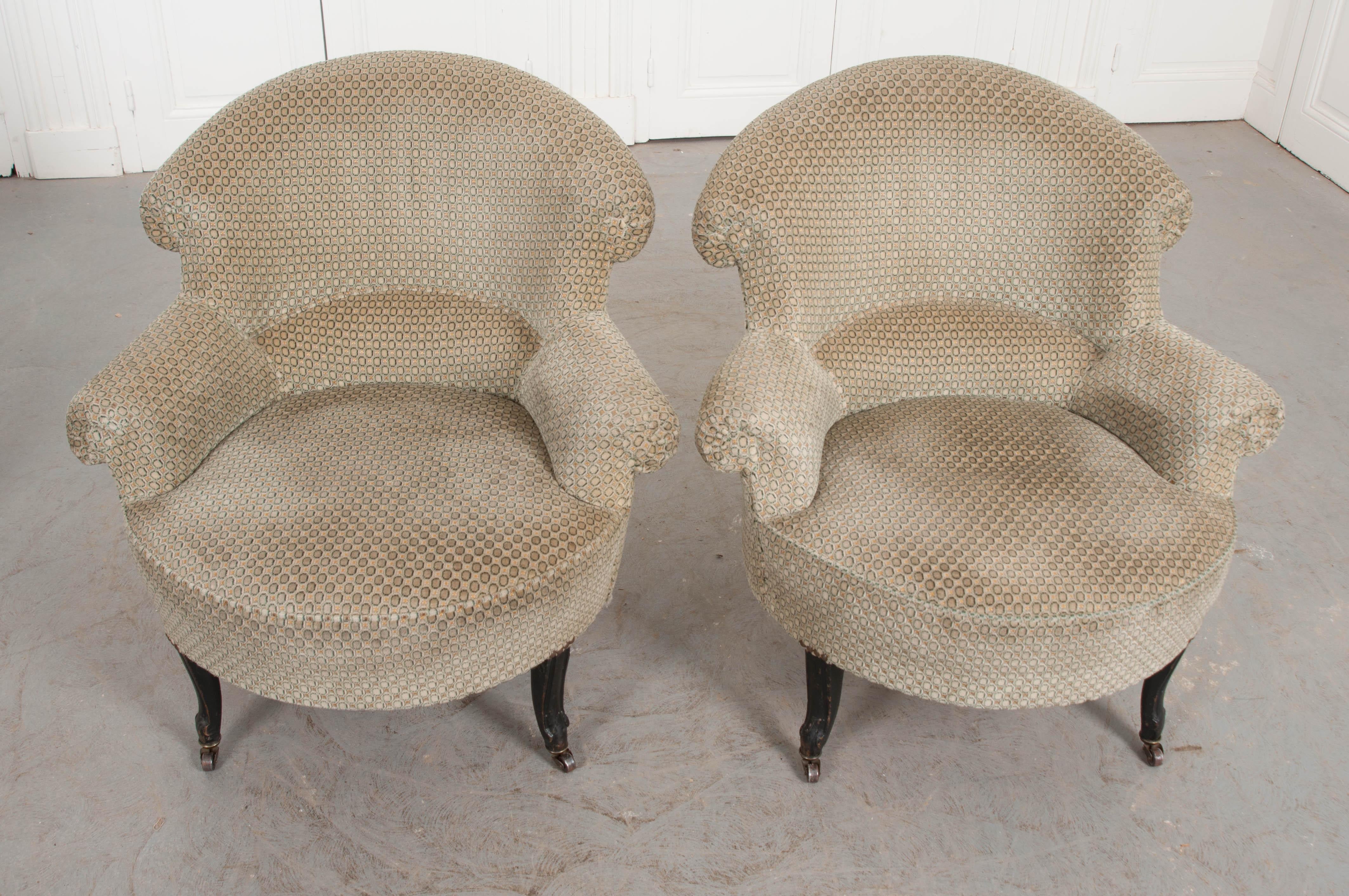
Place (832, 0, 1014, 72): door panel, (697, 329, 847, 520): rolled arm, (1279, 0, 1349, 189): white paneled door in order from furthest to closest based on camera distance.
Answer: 1. (832, 0, 1014, 72): door panel
2. (1279, 0, 1349, 189): white paneled door
3. (697, 329, 847, 520): rolled arm

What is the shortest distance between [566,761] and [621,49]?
9.56ft

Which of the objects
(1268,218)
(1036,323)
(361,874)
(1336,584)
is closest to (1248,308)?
(1268,218)

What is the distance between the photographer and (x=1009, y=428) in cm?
178

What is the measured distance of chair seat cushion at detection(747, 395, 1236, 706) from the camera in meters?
1.49

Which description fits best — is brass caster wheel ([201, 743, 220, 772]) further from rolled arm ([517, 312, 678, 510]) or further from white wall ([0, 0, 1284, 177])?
white wall ([0, 0, 1284, 177])

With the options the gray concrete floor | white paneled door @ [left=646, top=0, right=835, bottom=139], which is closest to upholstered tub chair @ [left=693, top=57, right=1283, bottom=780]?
the gray concrete floor

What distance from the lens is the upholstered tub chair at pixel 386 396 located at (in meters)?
1.50

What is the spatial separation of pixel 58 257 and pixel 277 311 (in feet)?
6.05

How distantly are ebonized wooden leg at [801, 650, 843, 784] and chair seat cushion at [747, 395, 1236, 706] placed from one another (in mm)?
66

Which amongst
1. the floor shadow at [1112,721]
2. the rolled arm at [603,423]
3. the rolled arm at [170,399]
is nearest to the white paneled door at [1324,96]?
the floor shadow at [1112,721]

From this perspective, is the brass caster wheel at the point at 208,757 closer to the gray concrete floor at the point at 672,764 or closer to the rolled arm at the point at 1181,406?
the gray concrete floor at the point at 672,764

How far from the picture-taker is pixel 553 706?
1717 millimetres

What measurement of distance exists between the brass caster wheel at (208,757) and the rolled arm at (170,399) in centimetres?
40

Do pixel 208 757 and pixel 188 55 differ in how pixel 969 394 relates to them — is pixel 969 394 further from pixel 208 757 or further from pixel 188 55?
pixel 188 55
